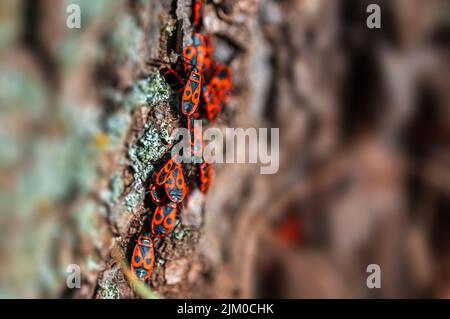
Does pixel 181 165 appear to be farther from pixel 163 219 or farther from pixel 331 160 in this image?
pixel 331 160

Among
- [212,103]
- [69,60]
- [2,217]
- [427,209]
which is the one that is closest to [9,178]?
[2,217]

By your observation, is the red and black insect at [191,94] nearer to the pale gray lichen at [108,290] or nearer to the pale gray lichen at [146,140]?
the pale gray lichen at [146,140]

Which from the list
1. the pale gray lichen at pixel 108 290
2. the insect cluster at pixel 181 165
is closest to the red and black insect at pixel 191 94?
the insect cluster at pixel 181 165

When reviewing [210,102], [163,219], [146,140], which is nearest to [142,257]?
[163,219]

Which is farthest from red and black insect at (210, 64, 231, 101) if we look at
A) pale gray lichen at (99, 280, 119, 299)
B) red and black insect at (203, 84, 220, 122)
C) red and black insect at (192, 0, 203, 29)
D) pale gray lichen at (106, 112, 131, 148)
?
pale gray lichen at (99, 280, 119, 299)

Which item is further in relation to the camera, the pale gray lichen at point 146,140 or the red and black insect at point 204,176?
the red and black insect at point 204,176

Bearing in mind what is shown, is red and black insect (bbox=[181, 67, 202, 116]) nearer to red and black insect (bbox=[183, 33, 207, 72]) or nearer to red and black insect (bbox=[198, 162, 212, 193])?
red and black insect (bbox=[183, 33, 207, 72])

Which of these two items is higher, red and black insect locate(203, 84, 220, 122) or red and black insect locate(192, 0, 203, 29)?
red and black insect locate(192, 0, 203, 29)

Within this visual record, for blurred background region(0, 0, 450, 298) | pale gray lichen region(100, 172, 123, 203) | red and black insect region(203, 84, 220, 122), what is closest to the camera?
pale gray lichen region(100, 172, 123, 203)
